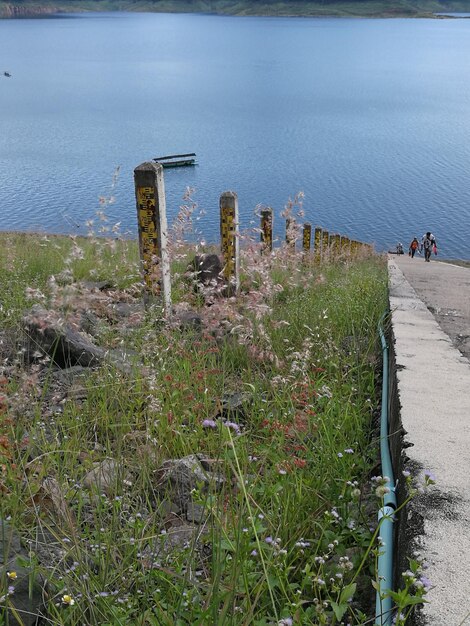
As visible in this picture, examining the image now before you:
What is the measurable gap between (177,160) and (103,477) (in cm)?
4046

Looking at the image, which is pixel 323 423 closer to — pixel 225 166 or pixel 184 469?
pixel 184 469

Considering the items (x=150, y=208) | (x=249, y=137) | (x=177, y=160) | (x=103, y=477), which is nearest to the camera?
(x=103, y=477)

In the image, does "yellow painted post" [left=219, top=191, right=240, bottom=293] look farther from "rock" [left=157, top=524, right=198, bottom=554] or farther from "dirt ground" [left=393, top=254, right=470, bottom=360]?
"rock" [left=157, top=524, right=198, bottom=554]

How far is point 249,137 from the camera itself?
50094 millimetres

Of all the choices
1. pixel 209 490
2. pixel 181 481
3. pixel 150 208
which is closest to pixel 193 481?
pixel 181 481

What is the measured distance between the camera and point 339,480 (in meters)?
2.74

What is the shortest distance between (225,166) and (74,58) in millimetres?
77351

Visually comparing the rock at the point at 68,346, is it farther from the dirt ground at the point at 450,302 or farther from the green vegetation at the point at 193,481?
the dirt ground at the point at 450,302

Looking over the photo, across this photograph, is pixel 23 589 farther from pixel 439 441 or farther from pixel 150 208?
pixel 150 208

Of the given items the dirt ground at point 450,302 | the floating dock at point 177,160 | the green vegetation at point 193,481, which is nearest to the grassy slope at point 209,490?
the green vegetation at point 193,481

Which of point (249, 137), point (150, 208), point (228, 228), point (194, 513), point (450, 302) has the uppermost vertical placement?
point (249, 137)

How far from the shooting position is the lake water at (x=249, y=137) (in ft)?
111

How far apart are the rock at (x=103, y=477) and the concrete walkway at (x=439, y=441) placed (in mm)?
1142

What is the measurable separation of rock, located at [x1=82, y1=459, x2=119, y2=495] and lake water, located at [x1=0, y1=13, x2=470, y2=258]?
3.06 m
